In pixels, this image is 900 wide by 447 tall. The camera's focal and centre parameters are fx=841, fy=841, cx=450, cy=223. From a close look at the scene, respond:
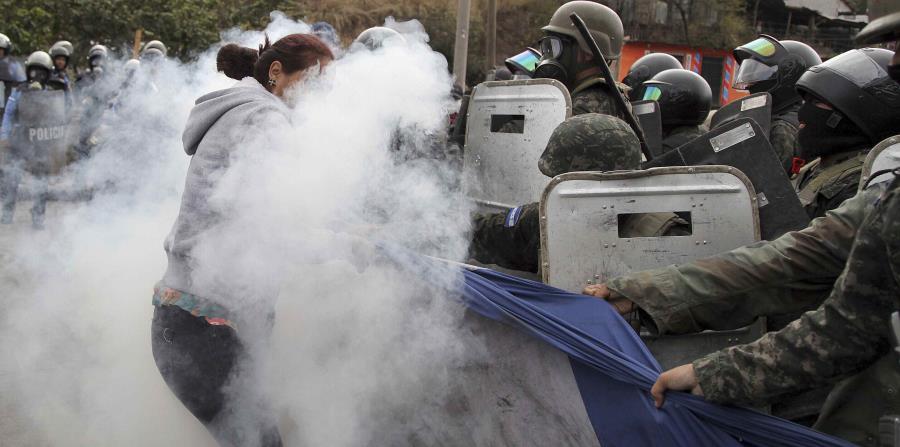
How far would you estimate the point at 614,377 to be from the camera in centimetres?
247

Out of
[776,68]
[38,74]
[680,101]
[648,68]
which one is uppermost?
[648,68]

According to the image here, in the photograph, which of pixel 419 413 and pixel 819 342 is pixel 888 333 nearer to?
pixel 819 342

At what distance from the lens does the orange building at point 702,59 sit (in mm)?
29431

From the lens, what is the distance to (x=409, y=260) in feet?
9.23

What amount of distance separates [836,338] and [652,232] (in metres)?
0.98

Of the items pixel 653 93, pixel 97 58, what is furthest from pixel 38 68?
pixel 653 93

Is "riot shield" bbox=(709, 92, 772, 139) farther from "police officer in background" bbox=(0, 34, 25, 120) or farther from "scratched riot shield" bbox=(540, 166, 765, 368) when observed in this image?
"police officer in background" bbox=(0, 34, 25, 120)

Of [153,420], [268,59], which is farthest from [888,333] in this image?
[153,420]

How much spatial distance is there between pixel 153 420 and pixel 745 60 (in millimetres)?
4440

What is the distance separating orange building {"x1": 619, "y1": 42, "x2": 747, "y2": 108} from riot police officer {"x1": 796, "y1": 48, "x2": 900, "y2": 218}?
25.7 m

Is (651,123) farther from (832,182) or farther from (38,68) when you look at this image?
(38,68)

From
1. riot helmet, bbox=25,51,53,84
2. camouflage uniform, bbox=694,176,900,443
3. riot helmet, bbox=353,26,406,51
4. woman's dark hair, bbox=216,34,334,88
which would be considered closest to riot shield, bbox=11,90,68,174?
riot helmet, bbox=25,51,53,84

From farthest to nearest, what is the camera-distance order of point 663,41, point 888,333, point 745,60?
point 663,41, point 745,60, point 888,333

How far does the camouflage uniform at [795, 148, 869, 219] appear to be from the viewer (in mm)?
3222
